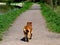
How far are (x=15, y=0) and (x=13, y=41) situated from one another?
67037 mm

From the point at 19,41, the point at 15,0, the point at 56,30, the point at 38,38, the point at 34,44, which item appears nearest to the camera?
the point at 34,44

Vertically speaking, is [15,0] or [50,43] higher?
[50,43]

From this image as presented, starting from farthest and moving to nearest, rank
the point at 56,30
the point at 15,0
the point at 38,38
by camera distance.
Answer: the point at 15,0, the point at 56,30, the point at 38,38

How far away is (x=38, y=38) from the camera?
31.6 feet

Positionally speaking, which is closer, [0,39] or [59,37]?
[0,39]

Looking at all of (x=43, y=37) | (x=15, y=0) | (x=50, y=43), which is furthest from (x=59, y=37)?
(x=15, y=0)

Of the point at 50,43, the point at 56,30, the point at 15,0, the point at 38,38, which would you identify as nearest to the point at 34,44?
the point at 50,43

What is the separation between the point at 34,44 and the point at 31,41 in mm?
573

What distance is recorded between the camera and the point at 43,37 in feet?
32.4

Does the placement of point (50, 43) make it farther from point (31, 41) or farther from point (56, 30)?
point (56, 30)

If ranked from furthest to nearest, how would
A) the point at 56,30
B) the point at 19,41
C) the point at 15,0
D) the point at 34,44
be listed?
the point at 15,0 → the point at 56,30 → the point at 19,41 → the point at 34,44

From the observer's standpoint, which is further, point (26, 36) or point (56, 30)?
point (56, 30)

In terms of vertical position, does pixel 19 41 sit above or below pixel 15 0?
above

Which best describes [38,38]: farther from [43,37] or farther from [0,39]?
[0,39]
